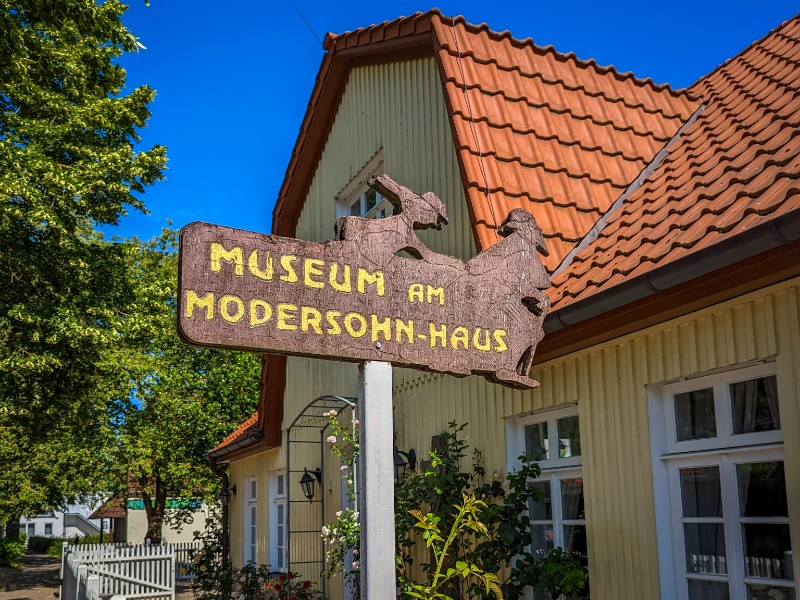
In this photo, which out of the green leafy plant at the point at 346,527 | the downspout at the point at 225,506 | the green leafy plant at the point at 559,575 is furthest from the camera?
the downspout at the point at 225,506

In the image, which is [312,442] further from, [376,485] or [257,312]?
[257,312]

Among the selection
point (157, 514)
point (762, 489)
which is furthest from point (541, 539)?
point (157, 514)

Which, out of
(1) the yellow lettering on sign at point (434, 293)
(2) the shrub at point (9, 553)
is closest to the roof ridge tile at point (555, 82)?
(1) the yellow lettering on sign at point (434, 293)

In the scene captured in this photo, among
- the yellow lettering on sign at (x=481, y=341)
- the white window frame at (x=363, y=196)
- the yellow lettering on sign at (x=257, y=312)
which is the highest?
the white window frame at (x=363, y=196)

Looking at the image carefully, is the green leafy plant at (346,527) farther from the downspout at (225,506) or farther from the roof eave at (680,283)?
the downspout at (225,506)

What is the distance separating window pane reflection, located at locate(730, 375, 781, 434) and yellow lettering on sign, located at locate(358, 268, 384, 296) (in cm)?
227

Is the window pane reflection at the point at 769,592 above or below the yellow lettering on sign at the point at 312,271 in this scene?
below

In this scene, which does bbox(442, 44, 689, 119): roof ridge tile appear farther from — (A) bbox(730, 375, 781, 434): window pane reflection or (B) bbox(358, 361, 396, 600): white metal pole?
(B) bbox(358, 361, 396, 600): white metal pole

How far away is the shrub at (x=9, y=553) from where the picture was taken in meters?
37.4

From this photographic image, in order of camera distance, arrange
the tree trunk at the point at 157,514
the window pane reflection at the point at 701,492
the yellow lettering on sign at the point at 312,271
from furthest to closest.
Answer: the tree trunk at the point at 157,514 < the window pane reflection at the point at 701,492 < the yellow lettering on sign at the point at 312,271

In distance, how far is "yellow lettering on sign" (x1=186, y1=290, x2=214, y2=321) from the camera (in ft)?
10.9

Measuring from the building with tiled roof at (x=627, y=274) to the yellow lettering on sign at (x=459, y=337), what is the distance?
136 centimetres

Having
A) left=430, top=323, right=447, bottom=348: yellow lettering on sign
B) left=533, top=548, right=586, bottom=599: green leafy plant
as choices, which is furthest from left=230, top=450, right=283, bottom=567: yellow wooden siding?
left=430, top=323, right=447, bottom=348: yellow lettering on sign

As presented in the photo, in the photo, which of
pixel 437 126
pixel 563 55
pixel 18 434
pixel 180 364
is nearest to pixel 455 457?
pixel 437 126
